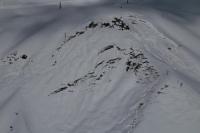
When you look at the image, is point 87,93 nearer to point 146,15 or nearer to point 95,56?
point 95,56

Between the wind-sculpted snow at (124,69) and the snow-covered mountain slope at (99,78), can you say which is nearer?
the snow-covered mountain slope at (99,78)

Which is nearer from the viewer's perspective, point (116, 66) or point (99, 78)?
point (99, 78)

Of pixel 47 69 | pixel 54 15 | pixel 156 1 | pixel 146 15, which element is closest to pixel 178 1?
pixel 156 1

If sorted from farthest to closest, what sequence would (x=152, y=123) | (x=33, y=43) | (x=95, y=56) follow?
(x=33, y=43), (x=95, y=56), (x=152, y=123)

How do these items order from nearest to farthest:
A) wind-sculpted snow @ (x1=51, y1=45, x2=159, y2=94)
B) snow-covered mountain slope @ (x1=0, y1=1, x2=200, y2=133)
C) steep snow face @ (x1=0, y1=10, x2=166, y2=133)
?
snow-covered mountain slope @ (x1=0, y1=1, x2=200, y2=133)
steep snow face @ (x1=0, y1=10, x2=166, y2=133)
wind-sculpted snow @ (x1=51, y1=45, x2=159, y2=94)

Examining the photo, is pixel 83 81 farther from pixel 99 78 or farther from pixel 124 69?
pixel 124 69

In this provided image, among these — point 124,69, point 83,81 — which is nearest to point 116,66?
point 124,69

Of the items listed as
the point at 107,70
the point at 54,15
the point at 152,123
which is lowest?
the point at 152,123

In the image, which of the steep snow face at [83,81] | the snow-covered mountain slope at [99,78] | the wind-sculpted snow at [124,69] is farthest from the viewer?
the wind-sculpted snow at [124,69]
